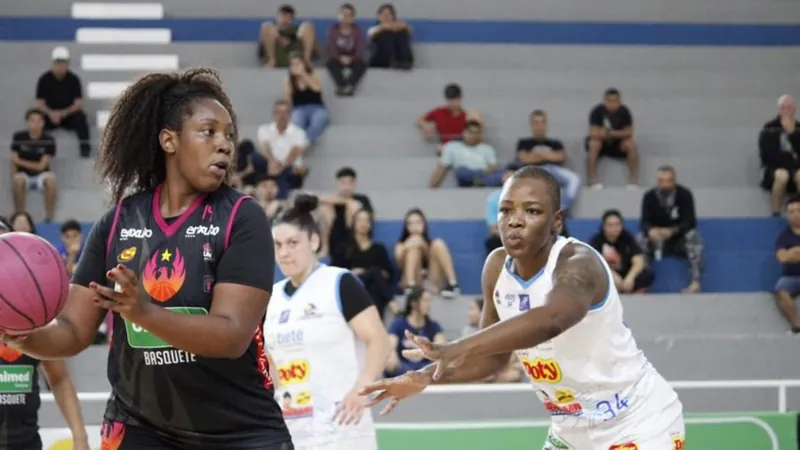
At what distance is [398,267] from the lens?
12.2 m

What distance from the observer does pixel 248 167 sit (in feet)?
42.4

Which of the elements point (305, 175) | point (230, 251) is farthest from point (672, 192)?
point (230, 251)

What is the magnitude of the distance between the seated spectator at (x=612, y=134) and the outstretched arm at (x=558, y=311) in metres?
9.82

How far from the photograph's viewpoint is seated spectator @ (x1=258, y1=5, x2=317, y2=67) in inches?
604

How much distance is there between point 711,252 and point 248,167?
5.13 m

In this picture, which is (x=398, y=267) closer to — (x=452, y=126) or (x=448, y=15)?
(x=452, y=126)

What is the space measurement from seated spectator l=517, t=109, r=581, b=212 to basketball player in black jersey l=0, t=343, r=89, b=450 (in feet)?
27.4

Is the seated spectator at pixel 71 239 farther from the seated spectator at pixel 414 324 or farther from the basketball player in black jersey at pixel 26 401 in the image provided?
the basketball player in black jersey at pixel 26 401

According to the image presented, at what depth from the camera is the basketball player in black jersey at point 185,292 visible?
3.62 m

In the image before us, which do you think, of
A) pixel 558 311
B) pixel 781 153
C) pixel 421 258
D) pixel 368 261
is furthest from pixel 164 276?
pixel 781 153

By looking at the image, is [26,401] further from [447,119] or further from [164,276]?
[447,119]

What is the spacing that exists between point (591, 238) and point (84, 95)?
6.64m

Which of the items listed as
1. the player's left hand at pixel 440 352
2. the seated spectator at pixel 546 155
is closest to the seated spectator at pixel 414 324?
the seated spectator at pixel 546 155

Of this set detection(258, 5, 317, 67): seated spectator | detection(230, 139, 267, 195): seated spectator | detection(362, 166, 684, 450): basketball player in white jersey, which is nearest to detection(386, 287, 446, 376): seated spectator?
detection(230, 139, 267, 195): seated spectator
